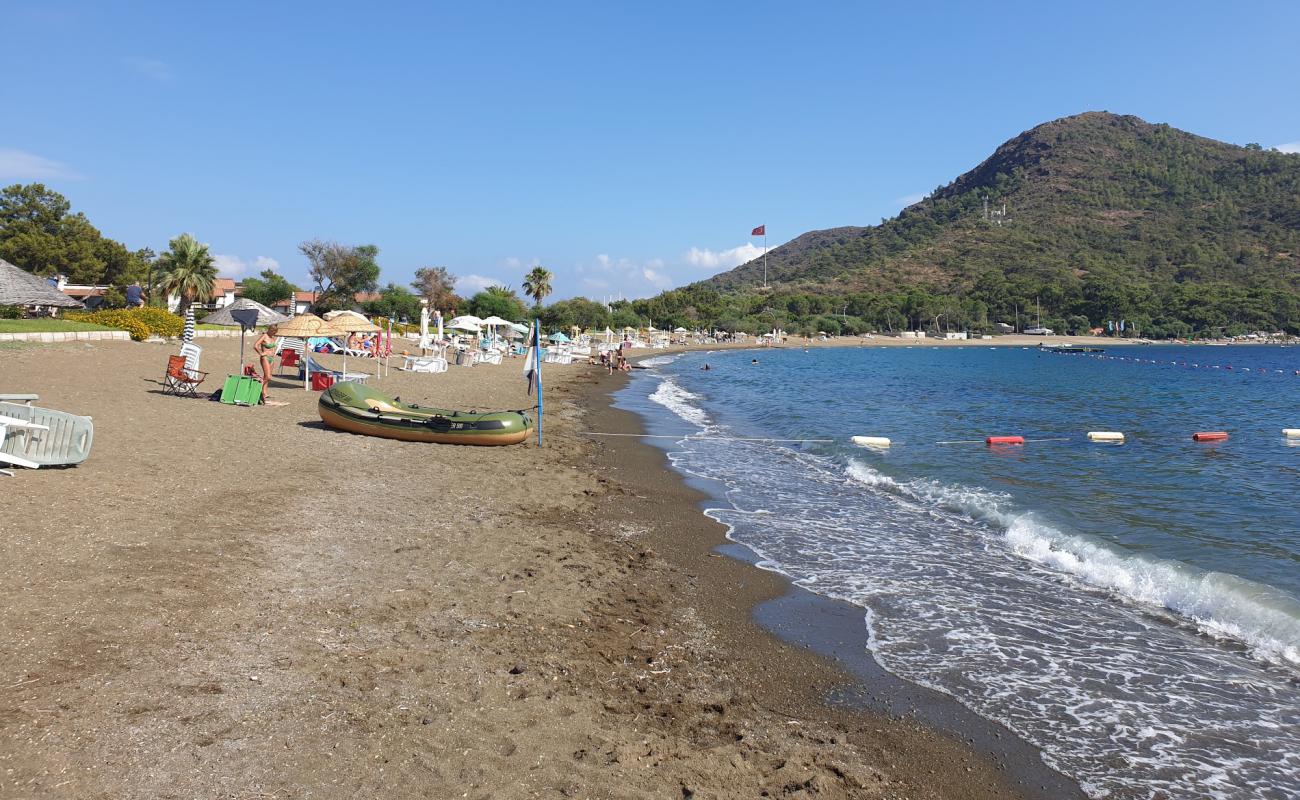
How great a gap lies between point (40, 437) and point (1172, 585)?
12.1 meters

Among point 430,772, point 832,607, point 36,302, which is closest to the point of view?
point 430,772

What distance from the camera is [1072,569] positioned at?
342 inches

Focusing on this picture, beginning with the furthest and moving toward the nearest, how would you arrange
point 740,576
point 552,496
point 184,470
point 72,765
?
point 552,496 → point 184,470 → point 740,576 → point 72,765

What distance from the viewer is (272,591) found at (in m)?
5.79

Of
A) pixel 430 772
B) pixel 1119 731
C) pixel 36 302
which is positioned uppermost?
pixel 36 302

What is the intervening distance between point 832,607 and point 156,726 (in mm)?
5443

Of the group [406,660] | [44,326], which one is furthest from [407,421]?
[44,326]

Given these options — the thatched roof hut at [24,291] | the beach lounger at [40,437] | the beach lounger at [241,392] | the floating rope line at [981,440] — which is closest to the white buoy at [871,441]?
the floating rope line at [981,440]

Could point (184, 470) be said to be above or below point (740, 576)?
above

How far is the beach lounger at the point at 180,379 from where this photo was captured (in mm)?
15711

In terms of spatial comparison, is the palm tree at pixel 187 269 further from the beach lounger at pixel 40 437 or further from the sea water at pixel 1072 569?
the beach lounger at pixel 40 437

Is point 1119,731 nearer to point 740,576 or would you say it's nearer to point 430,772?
point 740,576

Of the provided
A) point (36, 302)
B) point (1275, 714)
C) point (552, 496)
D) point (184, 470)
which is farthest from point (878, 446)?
point (36, 302)

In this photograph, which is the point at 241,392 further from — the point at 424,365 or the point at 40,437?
the point at 424,365
